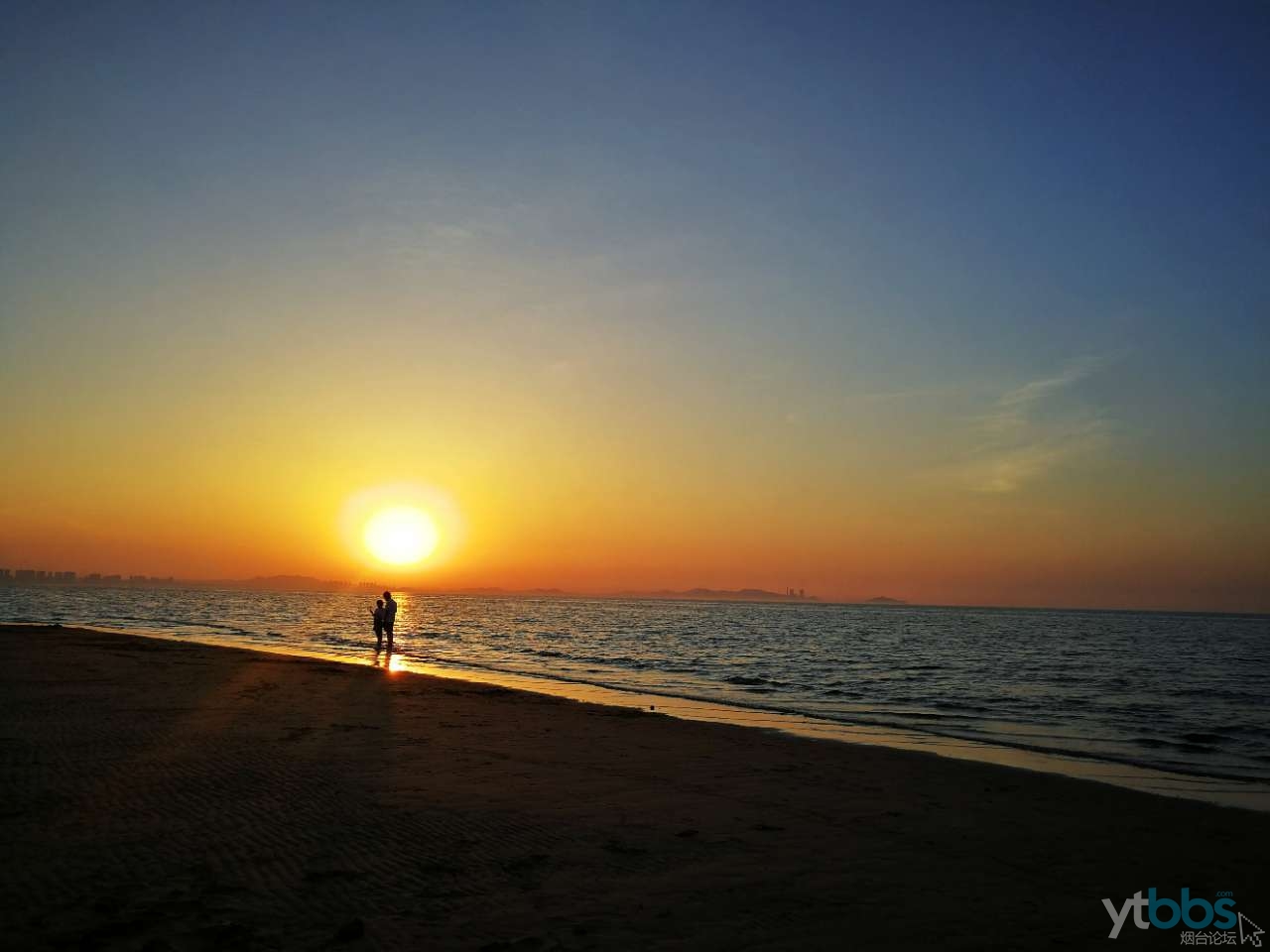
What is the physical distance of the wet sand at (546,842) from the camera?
6.41 m

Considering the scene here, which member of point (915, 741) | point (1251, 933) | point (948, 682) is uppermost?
point (1251, 933)

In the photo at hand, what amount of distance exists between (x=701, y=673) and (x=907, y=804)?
24016mm

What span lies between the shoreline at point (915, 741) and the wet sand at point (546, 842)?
1641mm

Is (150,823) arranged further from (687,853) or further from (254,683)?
(254,683)

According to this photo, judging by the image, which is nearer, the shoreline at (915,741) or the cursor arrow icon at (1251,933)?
the cursor arrow icon at (1251,933)

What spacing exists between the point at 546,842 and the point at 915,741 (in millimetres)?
12675

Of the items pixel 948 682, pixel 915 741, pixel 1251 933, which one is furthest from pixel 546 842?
pixel 948 682

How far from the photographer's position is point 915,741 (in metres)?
18.4

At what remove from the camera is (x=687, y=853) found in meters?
8.45

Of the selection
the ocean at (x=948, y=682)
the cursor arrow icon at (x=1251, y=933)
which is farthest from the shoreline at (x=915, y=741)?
the cursor arrow icon at (x=1251, y=933)

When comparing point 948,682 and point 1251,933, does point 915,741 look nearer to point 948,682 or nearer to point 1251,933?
point 1251,933

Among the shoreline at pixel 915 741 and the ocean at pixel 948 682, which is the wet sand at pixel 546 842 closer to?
the shoreline at pixel 915 741

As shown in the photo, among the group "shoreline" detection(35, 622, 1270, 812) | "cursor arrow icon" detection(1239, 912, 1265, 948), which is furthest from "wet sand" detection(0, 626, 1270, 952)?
"shoreline" detection(35, 622, 1270, 812)

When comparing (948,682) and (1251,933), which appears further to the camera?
(948,682)
